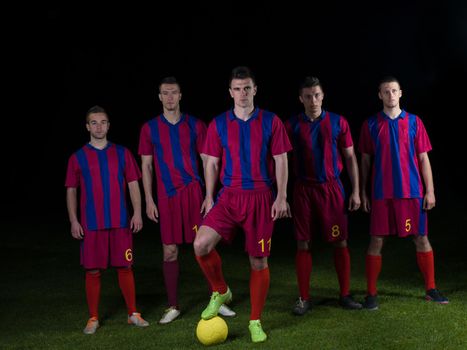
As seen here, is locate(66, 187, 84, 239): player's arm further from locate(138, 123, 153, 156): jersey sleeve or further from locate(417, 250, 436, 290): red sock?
locate(417, 250, 436, 290): red sock

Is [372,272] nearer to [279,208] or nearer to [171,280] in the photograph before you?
[279,208]

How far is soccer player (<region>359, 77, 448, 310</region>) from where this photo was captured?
4.24 m

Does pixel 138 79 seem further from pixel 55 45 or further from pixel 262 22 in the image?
pixel 262 22

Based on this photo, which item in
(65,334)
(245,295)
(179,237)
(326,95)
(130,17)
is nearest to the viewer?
(65,334)

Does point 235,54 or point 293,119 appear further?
point 235,54

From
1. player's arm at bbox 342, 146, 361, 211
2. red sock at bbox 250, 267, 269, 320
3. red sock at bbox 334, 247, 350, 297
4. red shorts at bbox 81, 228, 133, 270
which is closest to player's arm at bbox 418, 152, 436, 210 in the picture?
player's arm at bbox 342, 146, 361, 211

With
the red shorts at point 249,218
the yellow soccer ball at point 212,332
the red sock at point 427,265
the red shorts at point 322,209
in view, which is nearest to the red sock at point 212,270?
the red shorts at point 249,218

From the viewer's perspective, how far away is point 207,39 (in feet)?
32.2

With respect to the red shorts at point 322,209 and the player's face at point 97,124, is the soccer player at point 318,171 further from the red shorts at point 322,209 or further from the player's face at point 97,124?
the player's face at point 97,124

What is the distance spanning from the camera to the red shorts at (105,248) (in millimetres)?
4023

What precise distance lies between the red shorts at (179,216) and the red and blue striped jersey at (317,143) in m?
0.61

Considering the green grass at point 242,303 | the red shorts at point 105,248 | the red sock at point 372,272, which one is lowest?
the green grass at point 242,303

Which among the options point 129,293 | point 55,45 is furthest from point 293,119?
point 55,45

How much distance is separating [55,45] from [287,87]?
2917 mm
